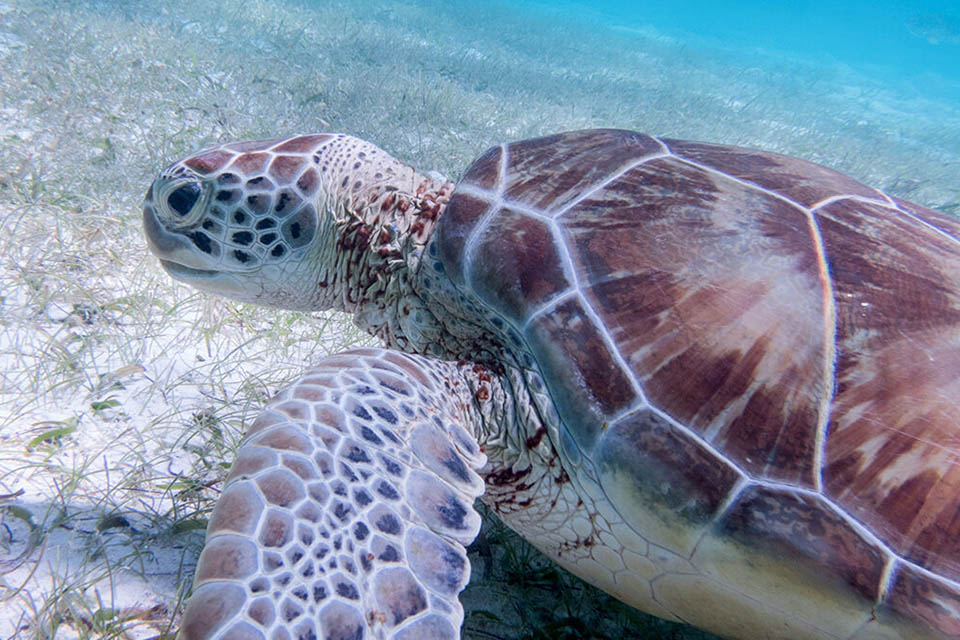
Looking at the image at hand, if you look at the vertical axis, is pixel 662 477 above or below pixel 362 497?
above

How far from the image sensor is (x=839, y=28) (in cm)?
5438

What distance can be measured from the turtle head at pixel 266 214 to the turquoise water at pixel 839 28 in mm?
35756

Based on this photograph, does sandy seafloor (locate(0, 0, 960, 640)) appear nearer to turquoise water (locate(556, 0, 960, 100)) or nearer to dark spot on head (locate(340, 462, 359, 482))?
dark spot on head (locate(340, 462, 359, 482))

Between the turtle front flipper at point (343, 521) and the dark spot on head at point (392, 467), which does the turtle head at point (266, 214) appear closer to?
the turtle front flipper at point (343, 521)

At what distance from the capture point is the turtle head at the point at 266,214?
1792mm

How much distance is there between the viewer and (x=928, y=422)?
1.08 metres

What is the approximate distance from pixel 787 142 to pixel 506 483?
927 centimetres

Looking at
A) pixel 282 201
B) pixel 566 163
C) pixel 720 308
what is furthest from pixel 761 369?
pixel 282 201

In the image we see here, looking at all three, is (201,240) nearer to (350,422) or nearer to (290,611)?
(350,422)

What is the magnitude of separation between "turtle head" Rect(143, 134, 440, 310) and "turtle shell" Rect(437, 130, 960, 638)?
27.1 inches

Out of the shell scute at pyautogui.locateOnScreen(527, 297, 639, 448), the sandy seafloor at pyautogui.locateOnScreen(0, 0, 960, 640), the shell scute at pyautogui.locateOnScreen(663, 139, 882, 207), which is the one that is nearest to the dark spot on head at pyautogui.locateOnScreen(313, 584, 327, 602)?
the sandy seafloor at pyautogui.locateOnScreen(0, 0, 960, 640)

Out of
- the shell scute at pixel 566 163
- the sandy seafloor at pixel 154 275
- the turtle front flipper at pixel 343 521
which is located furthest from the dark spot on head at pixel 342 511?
the shell scute at pixel 566 163

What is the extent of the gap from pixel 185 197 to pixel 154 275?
2.99 feet

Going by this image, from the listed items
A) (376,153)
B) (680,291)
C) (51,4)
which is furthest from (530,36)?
(680,291)
